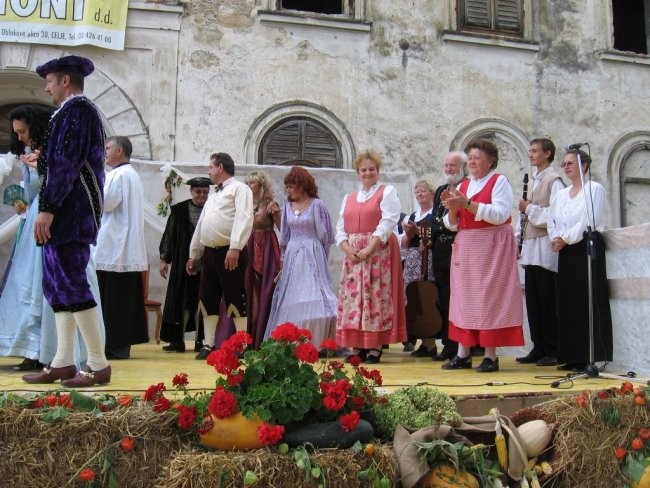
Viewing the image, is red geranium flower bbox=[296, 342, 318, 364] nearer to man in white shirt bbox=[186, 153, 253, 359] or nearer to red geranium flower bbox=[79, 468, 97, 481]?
red geranium flower bbox=[79, 468, 97, 481]

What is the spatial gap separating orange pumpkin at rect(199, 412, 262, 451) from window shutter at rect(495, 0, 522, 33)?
10510mm

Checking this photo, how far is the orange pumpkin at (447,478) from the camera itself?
3.28 metres

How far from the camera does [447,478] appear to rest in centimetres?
330

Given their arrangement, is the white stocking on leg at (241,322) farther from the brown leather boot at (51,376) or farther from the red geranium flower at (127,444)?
the red geranium flower at (127,444)

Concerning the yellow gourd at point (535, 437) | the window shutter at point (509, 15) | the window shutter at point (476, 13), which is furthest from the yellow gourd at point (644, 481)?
the window shutter at point (509, 15)

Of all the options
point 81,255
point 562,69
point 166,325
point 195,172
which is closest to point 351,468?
point 81,255

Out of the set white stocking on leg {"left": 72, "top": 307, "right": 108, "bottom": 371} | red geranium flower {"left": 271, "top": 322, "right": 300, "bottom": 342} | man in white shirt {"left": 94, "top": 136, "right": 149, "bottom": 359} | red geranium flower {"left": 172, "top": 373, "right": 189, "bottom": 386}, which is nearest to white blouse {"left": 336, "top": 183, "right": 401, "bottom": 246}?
man in white shirt {"left": 94, "top": 136, "right": 149, "bottom": 359}

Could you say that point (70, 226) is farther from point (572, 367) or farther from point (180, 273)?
point (572, 367)

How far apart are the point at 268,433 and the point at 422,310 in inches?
143

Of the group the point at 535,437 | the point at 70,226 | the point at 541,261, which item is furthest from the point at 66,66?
the point at 541,261

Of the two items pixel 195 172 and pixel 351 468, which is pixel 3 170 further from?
pixel 351 468

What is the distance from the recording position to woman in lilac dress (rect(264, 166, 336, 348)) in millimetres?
6371

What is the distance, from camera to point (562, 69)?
40.6 feet

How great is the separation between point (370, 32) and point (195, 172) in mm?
4511
